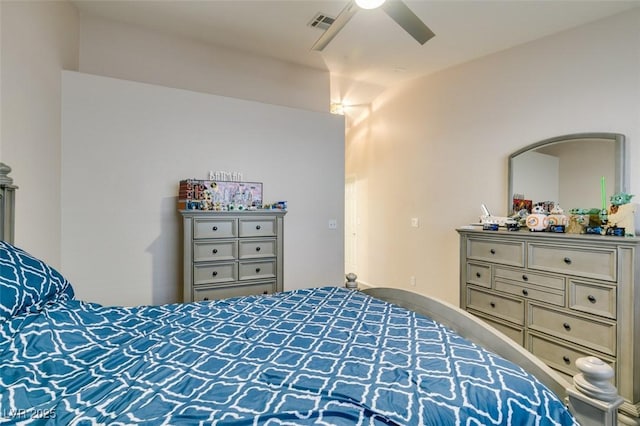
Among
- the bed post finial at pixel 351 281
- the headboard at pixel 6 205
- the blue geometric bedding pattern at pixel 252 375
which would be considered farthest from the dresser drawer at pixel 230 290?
the headboard at pixel 6 205

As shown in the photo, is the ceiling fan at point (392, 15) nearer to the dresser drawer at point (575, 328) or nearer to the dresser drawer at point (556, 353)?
the dresser drawer at point (575, 328)

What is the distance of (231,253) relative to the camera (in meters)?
2.84

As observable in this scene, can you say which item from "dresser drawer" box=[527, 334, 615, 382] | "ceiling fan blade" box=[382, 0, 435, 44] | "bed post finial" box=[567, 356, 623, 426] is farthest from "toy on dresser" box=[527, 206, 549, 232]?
"bed post finial" box=[567, 356, 623, 426]

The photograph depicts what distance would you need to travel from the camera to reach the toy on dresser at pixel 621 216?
2127 millimetres

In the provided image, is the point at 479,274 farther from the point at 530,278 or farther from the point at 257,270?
the point at 257,270

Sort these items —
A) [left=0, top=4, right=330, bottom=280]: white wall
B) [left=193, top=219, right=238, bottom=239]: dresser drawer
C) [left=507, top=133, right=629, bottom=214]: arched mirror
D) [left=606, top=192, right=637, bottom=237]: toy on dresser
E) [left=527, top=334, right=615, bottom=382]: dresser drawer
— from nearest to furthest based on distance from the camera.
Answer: [left=0, top=4, right=330, bottom=280]: white wall < [left=606, top=192, right=637, bottom=237]: toy on dresser < [left=527, top=334, right=615, bottom=382]: dresser drawer < [left=507, top=133, right=629, bottom=214]: arched mirror < [left=193, top=219, right=238, bottom=239]: dresser drawer

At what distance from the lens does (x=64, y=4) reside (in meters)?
2.59

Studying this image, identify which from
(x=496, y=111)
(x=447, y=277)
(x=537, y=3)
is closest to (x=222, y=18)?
(x=537, y=3)

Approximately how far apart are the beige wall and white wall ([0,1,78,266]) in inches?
148

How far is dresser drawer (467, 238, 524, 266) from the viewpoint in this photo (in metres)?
2.62

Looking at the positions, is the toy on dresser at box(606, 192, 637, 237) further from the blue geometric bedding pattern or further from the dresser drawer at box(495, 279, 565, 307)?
the blue geometric bedding pattern

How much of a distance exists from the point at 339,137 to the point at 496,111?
1.72 m

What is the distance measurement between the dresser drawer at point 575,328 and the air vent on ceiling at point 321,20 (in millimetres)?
3005

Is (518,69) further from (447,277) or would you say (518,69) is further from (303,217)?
(303,217)
